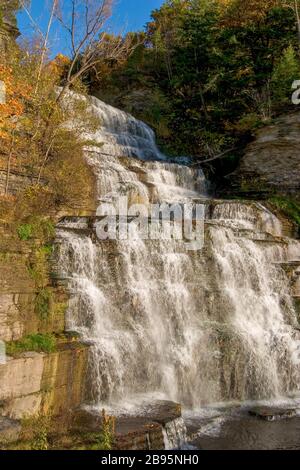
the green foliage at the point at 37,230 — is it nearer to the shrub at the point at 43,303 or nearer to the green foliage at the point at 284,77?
the shrub at the point at 43,303

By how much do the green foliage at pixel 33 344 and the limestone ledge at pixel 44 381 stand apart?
0.18 meters

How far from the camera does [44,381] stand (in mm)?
8430

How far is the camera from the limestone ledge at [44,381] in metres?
7.90

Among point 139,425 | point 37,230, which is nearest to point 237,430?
point 139,425

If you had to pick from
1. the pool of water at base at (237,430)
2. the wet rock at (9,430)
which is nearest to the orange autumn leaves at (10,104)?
the wet rock at (9,430)

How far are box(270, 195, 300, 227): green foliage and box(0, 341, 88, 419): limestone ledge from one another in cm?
1303

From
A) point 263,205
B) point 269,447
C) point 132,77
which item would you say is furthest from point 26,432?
point 132,77

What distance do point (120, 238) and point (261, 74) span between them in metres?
19.3

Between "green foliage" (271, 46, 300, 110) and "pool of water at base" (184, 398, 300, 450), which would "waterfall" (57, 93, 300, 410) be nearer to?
"pool of water at base" (184, 398, 300, 450)

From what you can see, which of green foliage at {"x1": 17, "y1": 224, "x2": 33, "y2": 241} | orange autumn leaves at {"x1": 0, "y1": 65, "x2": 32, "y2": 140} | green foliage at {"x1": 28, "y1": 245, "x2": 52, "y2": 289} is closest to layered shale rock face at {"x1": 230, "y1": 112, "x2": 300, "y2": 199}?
orange autumn leaves at {"x1": 0, "y1": 65, "x2": 32, "y2": 140}

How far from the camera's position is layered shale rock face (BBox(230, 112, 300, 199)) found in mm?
21391

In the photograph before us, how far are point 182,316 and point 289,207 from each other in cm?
1035

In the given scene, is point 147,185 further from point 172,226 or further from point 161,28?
point 161,28

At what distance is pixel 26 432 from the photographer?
6.94 metres
